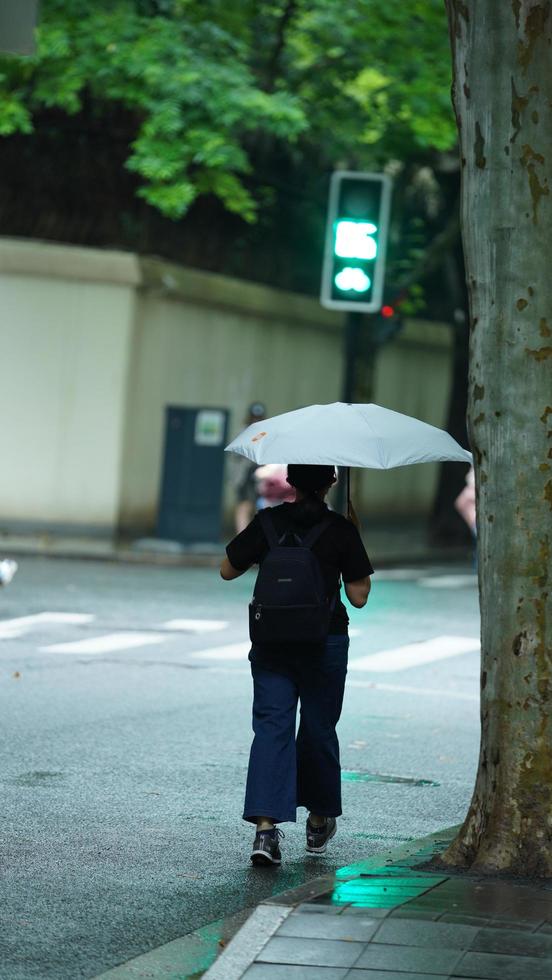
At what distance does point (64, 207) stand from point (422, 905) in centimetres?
2040

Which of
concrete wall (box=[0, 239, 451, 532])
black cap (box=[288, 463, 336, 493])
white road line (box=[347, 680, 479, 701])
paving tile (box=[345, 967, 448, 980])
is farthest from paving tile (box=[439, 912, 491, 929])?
concrete wall (box=[0, 239, 451, 532])

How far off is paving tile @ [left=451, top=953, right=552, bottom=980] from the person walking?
213cm

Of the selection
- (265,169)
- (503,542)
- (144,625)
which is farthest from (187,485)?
(503,542)

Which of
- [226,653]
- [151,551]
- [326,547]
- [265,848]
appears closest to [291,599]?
[326,547]

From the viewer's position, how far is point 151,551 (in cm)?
2280

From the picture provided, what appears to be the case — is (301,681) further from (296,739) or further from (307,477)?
(307,477)

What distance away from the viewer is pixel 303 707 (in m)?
7.45

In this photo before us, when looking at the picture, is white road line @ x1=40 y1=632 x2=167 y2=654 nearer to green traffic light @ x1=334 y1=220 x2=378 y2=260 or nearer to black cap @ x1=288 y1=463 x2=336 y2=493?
black cap @ x1=288 y1=463 x2=336 y2=493

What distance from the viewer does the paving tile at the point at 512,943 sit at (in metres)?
5.23

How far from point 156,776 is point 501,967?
13.2 feet

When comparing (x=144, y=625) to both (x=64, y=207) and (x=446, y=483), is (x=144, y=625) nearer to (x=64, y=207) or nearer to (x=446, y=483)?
(x=64, y=207)

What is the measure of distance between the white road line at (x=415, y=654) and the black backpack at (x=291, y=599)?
6187 mm

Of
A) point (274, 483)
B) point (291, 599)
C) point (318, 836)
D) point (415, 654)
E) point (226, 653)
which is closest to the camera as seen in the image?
point (291, 599)

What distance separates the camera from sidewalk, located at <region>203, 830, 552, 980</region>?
514cm
